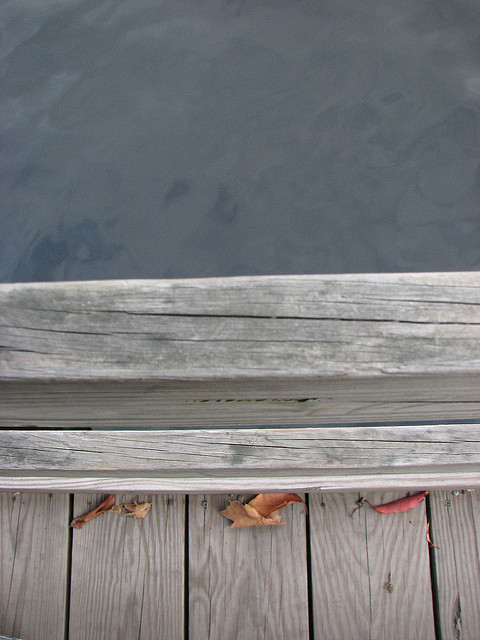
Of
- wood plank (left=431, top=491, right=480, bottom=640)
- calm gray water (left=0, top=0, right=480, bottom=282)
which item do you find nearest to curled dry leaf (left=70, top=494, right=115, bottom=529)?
wood plank (left=431, top=491, right=480, bottom=640)

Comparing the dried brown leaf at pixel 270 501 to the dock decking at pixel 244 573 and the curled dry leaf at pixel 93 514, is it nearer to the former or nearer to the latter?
the dock decking at pixel 244 573

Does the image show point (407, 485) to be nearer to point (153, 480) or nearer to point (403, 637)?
point (403, 637)

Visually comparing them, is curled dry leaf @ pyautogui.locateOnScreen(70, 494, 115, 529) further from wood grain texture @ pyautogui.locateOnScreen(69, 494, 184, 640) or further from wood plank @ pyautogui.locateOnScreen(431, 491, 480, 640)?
wood plank @ pyautogui.locateOnScreen(431, 491, 480, 640)

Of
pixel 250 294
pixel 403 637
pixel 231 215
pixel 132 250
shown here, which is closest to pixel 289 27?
pixel 231 215

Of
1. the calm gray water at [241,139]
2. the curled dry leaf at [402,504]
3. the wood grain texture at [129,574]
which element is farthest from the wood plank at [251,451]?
the calm gray water at [241,139]

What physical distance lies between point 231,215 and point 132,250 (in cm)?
62

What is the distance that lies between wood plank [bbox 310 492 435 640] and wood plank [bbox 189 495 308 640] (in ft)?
0.19

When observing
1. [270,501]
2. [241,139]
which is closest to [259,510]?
[270,501]

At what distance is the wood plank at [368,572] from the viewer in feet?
5.17

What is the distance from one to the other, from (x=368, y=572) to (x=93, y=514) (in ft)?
3.21

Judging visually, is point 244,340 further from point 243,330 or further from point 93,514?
point 93,514

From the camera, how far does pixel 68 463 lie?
4.59ft

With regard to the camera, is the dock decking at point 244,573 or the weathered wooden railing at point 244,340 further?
the dock decking at point 244,573

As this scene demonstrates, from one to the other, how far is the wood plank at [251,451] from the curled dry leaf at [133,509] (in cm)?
31
